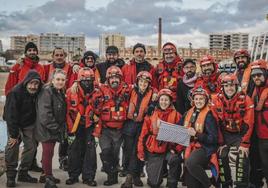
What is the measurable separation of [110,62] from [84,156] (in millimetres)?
1941

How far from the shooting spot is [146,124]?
626cm

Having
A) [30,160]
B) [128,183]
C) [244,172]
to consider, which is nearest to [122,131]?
[128,183]

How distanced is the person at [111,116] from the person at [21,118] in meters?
0.94

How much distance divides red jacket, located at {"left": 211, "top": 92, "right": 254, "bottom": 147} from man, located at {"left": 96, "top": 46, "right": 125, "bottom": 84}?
2417 millimetres

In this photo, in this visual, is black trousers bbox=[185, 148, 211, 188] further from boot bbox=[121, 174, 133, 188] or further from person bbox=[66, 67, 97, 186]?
person bbox=[66, 67, 97, 186]

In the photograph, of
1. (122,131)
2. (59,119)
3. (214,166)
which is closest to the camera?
(214,166)

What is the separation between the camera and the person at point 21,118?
6.05 m

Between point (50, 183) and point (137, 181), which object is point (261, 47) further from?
point (50, 183)

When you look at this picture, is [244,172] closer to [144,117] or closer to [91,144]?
[144,117]

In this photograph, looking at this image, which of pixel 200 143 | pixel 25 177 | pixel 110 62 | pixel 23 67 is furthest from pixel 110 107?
pixel 23 67

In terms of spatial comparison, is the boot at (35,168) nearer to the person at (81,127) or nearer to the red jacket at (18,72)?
the person at (81,127)

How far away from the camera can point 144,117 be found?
6465 millimetres

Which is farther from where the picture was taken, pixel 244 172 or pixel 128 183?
pixel 128 183

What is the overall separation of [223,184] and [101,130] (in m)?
1.99
